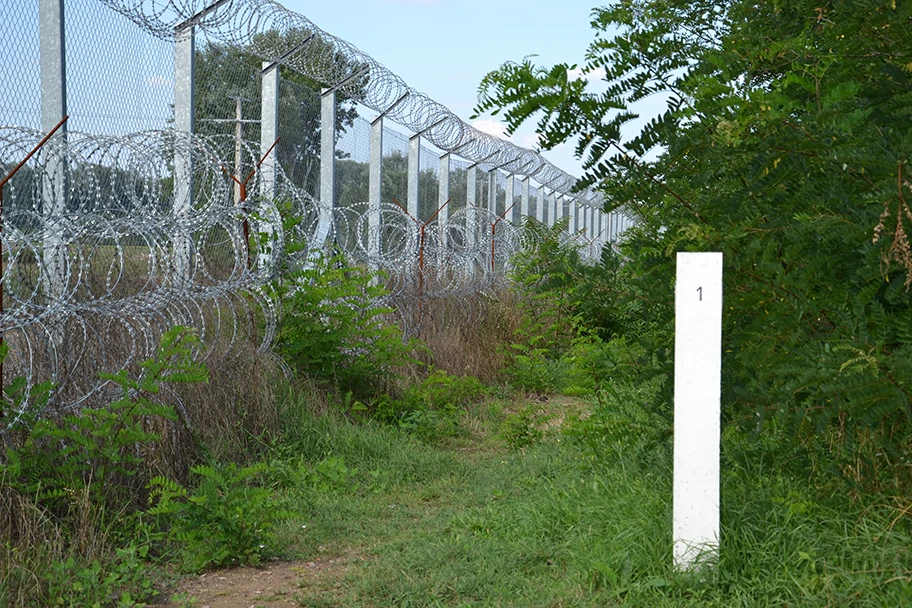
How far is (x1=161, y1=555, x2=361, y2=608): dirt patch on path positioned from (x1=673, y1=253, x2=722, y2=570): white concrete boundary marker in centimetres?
144

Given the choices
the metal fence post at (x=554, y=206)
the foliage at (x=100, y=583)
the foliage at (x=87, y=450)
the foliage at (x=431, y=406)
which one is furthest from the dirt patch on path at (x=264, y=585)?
the metal fence post at (x=554, y=206)

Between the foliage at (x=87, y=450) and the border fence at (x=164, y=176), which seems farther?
the border fence at (x=164, y=176)

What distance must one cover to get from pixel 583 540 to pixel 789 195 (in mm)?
1602

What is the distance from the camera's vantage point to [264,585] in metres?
4.10

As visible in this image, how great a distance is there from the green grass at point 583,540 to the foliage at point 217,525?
0.81 ft

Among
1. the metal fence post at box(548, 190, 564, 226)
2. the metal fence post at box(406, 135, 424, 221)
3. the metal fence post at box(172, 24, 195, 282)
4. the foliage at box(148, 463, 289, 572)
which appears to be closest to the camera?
the foliage at box(148, 463, 289, 572)

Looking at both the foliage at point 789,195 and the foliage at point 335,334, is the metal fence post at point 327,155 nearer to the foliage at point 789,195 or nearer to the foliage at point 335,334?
the foliage at point 335,334

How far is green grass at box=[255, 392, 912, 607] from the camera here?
338 cm

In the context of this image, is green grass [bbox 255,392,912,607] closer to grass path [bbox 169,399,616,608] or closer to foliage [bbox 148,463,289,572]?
grass path [bbox 169,399,616,608]

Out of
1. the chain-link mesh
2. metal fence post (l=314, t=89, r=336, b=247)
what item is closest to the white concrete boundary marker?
the chain-link mesh

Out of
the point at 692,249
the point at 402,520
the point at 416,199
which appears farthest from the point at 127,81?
the point at 416,199

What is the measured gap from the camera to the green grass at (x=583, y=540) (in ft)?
11.1

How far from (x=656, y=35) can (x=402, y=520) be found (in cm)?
275

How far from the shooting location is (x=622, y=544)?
12.5ft
